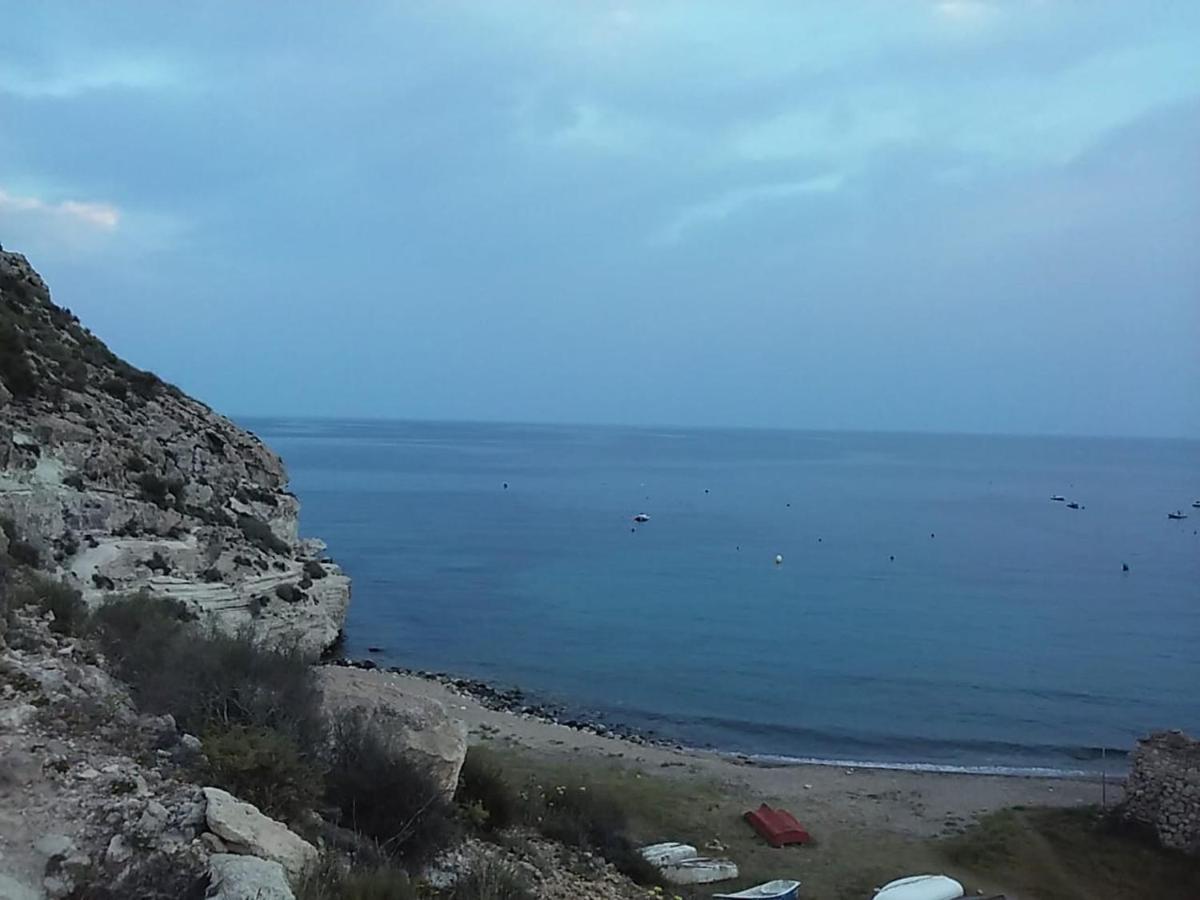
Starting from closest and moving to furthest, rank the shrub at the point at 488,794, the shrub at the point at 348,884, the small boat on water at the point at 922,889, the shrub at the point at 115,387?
the shrub at the point at 348,884, the shrub at the point at 488,794, the small boat on water at the point at 922,889, the shrub at the point at 115,387

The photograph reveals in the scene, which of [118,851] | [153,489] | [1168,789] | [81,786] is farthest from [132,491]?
[1168,789]

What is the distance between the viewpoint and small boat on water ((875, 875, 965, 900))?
45.8 ft

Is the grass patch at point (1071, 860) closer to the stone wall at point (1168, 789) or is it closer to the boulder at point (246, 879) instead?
the stone wall at point (1168, 789)

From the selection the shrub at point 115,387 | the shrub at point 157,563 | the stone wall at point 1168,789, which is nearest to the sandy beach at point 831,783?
the stone wall at point 1168,789

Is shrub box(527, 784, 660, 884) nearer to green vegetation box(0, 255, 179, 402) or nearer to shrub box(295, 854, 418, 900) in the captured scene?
shrub box(295, 854, 418, 900)

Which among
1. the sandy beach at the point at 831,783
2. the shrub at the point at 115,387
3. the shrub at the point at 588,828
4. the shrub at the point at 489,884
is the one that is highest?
the shrub at the point at 115,387

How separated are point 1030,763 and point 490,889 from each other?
23183 millimetres

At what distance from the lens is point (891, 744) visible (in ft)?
87.9

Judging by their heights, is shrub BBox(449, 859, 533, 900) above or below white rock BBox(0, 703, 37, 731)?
below

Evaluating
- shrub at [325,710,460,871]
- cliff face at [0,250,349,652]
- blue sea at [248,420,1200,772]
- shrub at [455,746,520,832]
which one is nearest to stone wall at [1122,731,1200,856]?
blue sea at [248,420,1200,772]

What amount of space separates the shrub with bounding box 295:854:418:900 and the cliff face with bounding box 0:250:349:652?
25.8 feet

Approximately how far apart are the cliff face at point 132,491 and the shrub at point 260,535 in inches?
2.8

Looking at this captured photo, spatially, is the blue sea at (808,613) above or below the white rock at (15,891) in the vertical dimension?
below

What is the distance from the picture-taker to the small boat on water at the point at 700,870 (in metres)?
14.0
